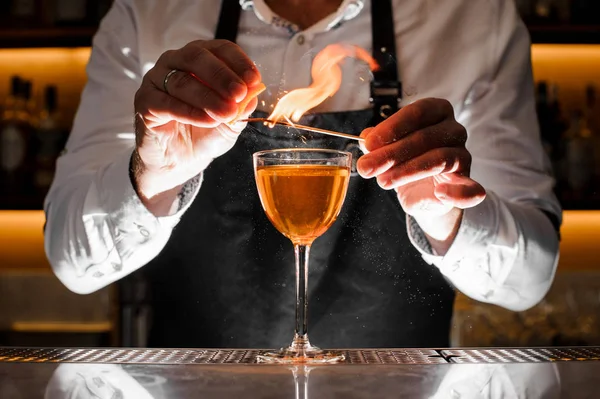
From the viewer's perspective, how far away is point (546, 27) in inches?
75.3

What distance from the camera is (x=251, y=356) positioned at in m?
0.82

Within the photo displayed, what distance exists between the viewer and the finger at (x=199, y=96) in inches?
31.9

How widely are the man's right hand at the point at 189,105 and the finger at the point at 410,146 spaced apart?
0.51 ft

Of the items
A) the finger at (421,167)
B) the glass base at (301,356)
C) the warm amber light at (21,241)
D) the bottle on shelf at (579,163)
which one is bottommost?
the warm amber light at (21,241)

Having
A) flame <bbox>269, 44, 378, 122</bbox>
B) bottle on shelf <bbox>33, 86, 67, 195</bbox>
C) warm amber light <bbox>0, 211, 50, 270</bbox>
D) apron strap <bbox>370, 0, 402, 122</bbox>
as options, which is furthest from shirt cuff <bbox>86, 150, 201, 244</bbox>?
warm amber light <bbox>0, 211, 50, 270</bbox>

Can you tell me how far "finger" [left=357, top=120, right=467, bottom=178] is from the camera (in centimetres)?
81

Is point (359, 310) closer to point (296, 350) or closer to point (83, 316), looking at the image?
point (296, 350)

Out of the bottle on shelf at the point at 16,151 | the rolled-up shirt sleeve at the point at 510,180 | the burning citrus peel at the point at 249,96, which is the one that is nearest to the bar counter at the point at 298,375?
the burning citrus peel at the point at 249,96

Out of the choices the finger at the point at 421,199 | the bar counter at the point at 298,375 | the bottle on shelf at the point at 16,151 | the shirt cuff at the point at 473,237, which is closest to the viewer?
the bar counter at the point at 298,375

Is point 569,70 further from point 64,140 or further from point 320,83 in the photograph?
point 64,140

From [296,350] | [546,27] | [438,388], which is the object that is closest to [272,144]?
[296,350]

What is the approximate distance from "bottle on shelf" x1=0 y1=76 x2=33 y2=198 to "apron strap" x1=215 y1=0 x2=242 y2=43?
2.75 ft

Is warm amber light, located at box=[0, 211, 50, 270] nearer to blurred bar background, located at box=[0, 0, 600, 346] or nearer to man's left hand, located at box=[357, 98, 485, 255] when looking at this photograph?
blurred bar background, located at box=[0, 0, 600, 346]

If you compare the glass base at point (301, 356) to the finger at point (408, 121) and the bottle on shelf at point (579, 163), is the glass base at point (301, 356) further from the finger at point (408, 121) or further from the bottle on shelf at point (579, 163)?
the bottle on shelf at point (579, 163)
